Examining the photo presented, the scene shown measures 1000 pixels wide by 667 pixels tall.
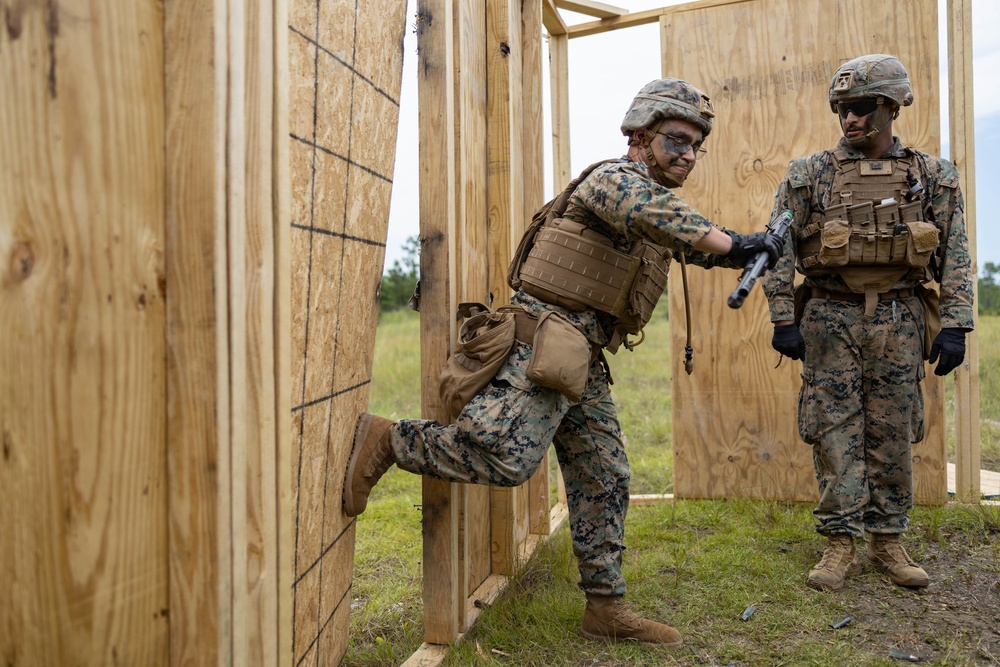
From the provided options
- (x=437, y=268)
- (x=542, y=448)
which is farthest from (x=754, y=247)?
(x=437, y=268)

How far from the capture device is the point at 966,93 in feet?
13.3

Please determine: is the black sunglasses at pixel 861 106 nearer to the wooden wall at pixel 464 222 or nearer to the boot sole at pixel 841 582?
the wooden wall at pixel 464 222

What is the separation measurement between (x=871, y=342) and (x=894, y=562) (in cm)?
96

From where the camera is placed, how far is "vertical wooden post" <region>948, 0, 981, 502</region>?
4035 millimetres

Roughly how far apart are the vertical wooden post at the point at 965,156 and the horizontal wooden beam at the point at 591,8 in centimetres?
184

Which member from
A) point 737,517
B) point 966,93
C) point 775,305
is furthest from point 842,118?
point 737,517

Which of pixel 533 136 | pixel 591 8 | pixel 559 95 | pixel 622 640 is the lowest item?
pixel 622 640

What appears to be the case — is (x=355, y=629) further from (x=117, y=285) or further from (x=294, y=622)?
(x=117, y=285)

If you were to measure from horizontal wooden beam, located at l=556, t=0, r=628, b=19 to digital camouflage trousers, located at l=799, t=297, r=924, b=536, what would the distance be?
2.35 meters

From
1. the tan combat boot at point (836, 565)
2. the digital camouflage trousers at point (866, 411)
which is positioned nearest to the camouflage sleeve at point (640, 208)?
the digital camouflage trousers at point (866, 411)

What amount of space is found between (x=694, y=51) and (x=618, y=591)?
10.7 feet

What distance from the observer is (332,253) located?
79.2 inches

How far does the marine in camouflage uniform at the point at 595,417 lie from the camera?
2.39 metres

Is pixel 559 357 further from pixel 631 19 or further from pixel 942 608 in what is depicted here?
pixel 631 19
